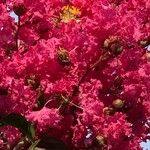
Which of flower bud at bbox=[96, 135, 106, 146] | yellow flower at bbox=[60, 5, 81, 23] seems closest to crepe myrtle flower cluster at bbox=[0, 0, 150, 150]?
flower bud at bbox=[96, 135, 106, 146]

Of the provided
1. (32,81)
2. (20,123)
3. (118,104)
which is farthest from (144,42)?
(20,123)

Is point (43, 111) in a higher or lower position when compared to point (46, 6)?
lower

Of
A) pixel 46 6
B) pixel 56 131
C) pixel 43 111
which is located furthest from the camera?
pixel 46 6

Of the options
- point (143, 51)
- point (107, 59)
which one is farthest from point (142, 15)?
point (107, 59)

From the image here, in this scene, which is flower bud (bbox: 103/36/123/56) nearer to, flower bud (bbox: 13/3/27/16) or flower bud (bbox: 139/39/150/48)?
flower bud (bbox: 139/39/150/48)

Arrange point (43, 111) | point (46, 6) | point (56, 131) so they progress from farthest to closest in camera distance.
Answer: point (46, 6) → point (56, 131) → point (43, 111)

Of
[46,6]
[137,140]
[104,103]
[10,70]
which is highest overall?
[46,6]

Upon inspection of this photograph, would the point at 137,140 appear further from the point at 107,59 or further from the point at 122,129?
the point at 107,59

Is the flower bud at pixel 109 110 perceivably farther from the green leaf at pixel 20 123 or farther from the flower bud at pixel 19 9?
the flower bud at pixel 19 9
